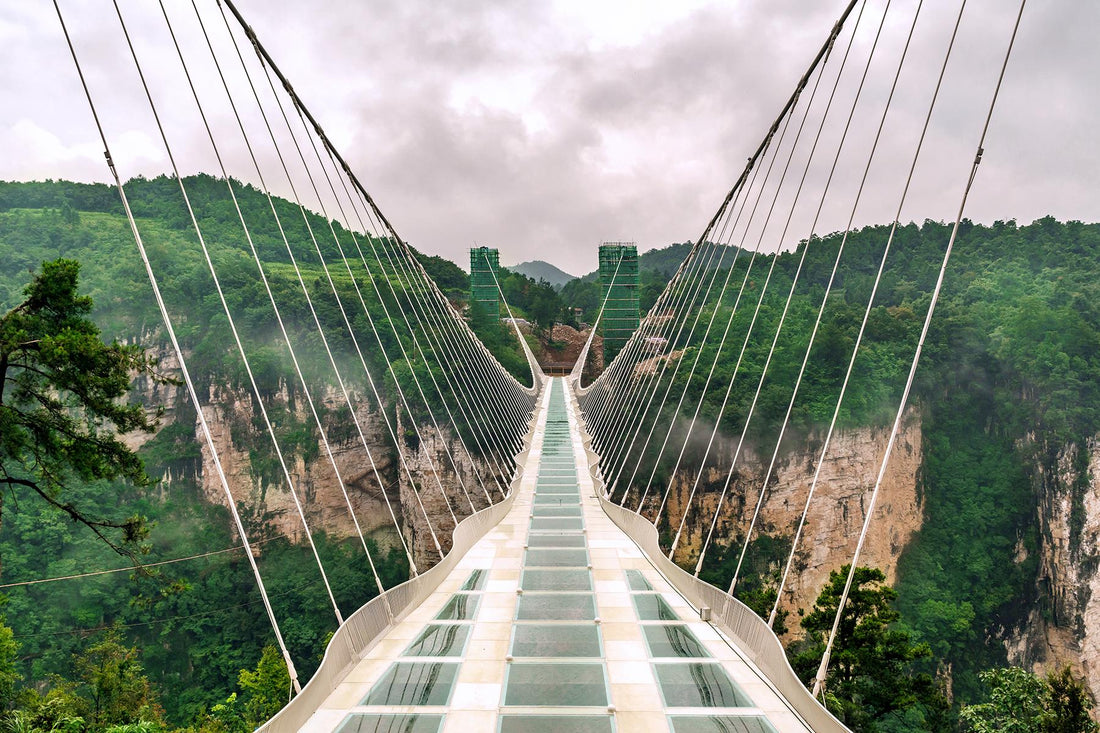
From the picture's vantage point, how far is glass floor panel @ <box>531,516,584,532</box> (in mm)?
10043

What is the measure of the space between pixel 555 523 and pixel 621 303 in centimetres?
5882

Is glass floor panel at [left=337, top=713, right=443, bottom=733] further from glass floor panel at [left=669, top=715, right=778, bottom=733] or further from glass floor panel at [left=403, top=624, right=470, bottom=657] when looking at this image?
glass floor panel at [left=669, top=715, right=778, bottom=733]

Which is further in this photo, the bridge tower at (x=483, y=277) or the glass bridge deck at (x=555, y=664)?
the bridge tower at (x=483, y=277)

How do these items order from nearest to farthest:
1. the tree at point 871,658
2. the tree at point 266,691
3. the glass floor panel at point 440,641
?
the glass floor panel at point 440,641 → the tree at point 871,658 → the tree at point 266,691

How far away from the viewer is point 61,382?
725cm

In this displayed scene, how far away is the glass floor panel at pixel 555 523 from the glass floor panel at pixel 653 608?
10.8 ft

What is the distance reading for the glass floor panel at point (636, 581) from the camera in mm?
6923

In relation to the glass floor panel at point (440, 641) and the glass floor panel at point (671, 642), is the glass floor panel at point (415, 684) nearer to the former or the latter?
the glass floor panel at point (440, 641)

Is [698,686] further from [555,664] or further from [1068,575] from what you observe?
[1068,575]

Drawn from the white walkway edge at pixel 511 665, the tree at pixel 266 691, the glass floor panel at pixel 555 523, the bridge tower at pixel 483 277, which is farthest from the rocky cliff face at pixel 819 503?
the bridge tower at pixel 483 277

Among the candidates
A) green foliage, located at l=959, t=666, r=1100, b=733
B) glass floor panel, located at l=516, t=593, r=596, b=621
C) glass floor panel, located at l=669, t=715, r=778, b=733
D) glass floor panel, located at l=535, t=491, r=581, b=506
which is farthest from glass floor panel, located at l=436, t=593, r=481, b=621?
green foliage, located at l=959, t=666, r=1100, b=733

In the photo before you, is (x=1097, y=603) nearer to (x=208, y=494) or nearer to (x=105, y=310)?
(x=208, y=494)

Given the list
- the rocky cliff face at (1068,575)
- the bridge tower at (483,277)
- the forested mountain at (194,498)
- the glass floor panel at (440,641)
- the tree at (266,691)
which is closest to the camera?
the glass floor panel at (440,641)

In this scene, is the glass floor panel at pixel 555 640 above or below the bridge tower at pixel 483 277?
below
